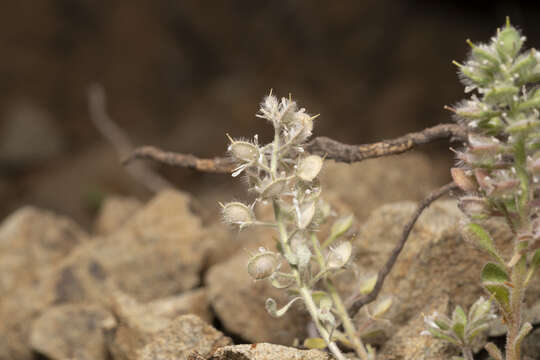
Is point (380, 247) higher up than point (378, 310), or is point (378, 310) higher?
point (380, 247)

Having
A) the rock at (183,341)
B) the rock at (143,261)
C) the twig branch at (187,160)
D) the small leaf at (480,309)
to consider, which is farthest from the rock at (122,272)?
the small leaf at (480,309)

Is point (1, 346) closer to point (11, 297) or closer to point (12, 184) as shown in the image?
point (11, 297)

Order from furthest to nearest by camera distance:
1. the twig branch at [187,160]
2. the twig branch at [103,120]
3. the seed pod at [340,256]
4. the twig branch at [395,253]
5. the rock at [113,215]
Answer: the twig branch at [103,120] → the rock at [113,215] → the twig branch at [187,160] → the twig branch at [395,253] → the seed pod at [340,256]

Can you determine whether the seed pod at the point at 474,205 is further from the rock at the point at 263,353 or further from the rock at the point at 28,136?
the rock at the point at 28,136

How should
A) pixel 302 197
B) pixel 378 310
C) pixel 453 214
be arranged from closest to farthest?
pixel 302 197 → pixel 378 310 → pixel 453 214

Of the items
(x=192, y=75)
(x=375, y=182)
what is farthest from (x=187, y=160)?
(x=192, y=75)

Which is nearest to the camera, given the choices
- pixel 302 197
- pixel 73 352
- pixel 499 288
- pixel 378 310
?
pixel 499 288

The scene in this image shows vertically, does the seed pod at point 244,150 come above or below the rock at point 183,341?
above

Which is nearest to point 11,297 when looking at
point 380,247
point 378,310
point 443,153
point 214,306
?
point 214,306
